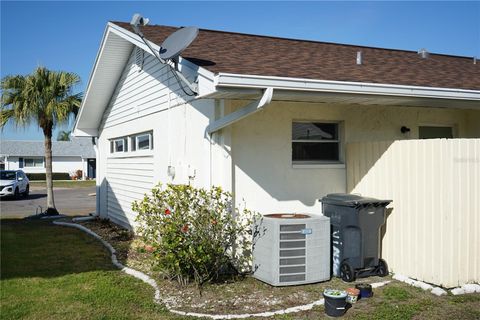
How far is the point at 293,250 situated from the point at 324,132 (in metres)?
2.49

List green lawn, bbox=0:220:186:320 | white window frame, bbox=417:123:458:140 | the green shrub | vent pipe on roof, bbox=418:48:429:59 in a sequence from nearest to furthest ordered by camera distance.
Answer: green lawn, bbox=0:220:186:320 < white window frame, bbox=417:123:458:140 < vent pipe on roof, bbox=418:48:429:59 < the green shrub

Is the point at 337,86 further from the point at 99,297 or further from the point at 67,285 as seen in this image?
the point at 67,285

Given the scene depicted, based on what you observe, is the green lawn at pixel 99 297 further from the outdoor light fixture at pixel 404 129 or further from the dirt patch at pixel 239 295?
the outdoor light fixture at pixel 404 129

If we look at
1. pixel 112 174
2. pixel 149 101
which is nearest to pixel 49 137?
pixel 112 174

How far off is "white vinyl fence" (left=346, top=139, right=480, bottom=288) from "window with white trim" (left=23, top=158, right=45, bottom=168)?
49.1 meters

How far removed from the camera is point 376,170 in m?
7.00

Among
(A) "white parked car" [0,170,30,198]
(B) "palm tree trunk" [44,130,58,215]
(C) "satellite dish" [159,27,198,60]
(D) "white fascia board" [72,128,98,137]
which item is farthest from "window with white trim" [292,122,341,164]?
(A) "white parked car" [0,170,30,198]

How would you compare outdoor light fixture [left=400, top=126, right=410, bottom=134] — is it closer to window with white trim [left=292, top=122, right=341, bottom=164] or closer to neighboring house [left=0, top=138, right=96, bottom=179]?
window with white trim [left=292, top=122, right=341, bottom=164]

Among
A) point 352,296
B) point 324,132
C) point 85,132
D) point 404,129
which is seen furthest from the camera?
point 85,132

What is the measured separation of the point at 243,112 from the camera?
5816 millimetres

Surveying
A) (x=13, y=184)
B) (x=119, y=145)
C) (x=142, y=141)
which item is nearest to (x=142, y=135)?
(x=142, y=141)

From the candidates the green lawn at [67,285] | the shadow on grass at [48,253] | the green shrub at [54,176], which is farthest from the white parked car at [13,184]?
the green shrub at [54,176]

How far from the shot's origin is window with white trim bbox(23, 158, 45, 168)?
48.4m

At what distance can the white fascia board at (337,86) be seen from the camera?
17.6ft
